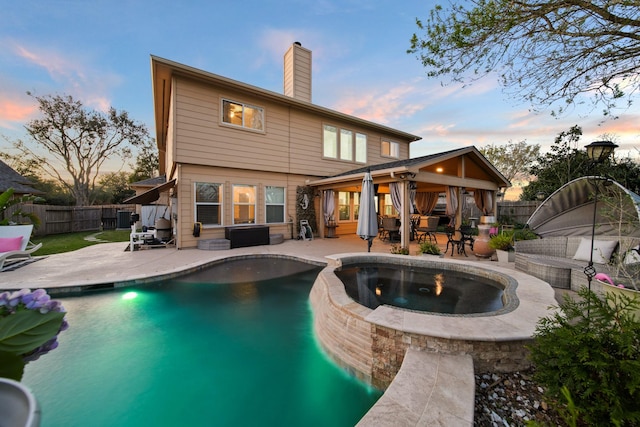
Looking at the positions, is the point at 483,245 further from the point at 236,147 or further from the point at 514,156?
the point at 514,156

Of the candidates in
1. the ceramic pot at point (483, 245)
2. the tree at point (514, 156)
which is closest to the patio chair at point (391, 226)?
the ceramic pot at point (483, 245)

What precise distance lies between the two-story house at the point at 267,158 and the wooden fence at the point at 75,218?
7120 millimetres

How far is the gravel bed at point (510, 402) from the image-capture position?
6.61ft

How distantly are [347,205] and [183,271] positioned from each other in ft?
29.5

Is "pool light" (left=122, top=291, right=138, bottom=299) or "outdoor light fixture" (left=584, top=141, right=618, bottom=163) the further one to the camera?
"pool light" (left=122, top=291, right=138, bottom=299)

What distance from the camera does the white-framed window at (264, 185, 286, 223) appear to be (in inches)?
Result: 434

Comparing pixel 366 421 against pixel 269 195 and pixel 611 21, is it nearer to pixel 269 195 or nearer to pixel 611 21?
pixel 611 21

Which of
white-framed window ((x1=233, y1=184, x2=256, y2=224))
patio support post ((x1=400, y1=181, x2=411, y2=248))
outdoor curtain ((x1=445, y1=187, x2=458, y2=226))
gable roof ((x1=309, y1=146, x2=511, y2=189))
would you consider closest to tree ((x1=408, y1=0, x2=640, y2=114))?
gable roof ((x1=309, y1=146, x2=511, y2=189))

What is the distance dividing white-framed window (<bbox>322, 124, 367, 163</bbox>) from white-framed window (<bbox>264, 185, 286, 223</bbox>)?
9.83ft

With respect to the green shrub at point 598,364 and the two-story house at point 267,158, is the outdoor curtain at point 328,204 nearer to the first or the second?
the two-story house at point 267,158

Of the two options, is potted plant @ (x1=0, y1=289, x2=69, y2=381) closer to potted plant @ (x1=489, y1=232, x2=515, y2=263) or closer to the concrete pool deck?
the concrete pool deck

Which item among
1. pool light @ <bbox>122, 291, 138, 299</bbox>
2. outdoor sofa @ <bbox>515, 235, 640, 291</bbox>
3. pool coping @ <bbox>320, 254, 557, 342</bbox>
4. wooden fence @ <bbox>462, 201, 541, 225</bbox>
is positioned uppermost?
wooden fence @ <bbox>462, 201, 541, 225</bbox>

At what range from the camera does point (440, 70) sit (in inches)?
211

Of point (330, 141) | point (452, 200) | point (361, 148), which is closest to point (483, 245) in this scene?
point (452, 200)
